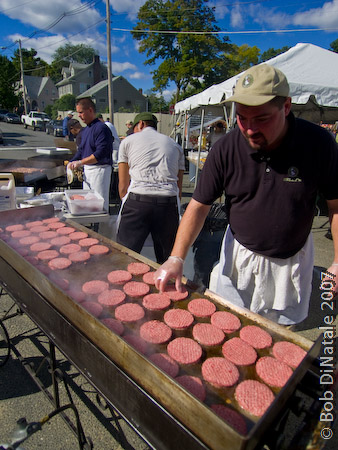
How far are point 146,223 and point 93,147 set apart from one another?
82.9 inches

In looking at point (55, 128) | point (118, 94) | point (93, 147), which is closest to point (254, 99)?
point (93, 147)

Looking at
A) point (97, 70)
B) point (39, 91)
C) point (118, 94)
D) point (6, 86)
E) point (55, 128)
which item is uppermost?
point (97, 70)

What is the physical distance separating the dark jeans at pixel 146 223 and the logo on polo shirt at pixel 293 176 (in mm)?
1650

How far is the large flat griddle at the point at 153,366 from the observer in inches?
35.9

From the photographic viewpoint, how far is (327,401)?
3.78 ft

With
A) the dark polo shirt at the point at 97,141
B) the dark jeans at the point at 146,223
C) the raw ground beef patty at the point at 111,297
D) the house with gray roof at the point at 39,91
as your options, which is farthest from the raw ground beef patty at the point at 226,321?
the house with gray roof at the point at 39,91

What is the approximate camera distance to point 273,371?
138cm

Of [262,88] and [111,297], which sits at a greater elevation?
[262,88]

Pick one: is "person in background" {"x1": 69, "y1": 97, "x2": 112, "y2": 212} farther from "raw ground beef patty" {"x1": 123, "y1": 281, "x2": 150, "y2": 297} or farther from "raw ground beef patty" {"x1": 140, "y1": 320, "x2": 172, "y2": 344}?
"raw ground beef patty" {"x1": 140, "y1": 320, "x2": 172, "y2": 344}

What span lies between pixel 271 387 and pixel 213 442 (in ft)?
1.74

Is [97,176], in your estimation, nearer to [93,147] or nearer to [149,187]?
[93,147]

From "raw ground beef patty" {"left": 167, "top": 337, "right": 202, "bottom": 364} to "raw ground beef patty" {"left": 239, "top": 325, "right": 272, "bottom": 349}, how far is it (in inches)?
10.8

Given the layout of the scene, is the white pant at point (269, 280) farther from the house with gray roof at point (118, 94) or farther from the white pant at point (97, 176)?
the house with gray roof at point (118, 94)

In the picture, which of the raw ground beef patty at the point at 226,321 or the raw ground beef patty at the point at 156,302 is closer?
the raw ground beef patty at the point at 226,321
